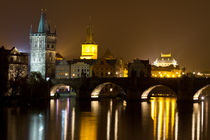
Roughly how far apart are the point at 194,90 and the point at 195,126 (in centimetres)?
3462

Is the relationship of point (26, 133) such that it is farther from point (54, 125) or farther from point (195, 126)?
point (195, 126)

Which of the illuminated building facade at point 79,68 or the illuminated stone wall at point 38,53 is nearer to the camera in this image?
the illuminated stone wall at point 38,53

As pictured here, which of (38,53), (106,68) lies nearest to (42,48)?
(38,53)

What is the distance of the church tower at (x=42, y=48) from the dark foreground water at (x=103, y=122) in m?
40.6

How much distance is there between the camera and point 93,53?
171 m

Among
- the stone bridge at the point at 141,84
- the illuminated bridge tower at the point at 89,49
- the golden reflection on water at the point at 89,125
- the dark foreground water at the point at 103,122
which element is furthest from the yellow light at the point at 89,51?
the golden reflection on water at the point at 89,125

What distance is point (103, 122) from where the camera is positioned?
3029 inches

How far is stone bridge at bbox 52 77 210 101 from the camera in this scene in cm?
10731

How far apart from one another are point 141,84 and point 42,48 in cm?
3622

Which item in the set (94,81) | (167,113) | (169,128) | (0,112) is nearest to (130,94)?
(94,81)

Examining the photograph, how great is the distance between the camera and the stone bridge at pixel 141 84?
107312 millimetres

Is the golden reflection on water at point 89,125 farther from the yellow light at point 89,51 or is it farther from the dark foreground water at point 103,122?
the yellow light at point 89,51

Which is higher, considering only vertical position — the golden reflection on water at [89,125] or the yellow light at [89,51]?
the yellow light at [89,51]

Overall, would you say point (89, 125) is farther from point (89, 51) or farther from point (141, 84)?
point (89, 51)
